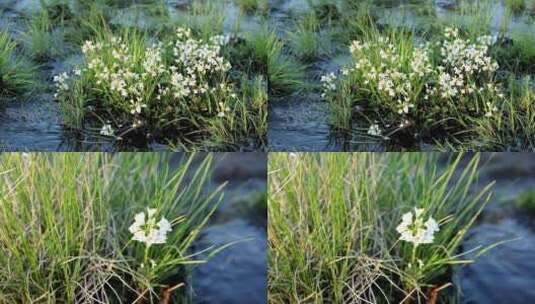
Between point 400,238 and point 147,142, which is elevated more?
point 147,142

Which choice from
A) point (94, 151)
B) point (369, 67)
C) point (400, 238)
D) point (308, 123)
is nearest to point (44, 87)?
point (94, 151)

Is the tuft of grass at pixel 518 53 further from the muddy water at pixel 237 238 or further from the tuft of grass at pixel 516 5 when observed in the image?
the muddy water at pixel 237 238

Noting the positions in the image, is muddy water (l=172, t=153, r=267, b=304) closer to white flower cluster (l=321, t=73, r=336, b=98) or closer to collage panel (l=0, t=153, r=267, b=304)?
collage panel (l=0, t=153, r=267, b=304)

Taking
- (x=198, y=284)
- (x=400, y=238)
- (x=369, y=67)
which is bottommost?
(x=198, y=284)

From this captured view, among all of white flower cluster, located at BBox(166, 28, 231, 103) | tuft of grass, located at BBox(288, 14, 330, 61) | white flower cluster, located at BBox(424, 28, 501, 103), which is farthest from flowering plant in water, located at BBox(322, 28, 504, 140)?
white flower cluster, located at BBox(166, 28, 231, 103)

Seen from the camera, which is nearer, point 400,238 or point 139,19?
point 400,238

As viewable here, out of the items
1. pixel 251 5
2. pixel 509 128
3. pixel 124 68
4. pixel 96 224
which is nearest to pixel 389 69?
pixel 509 128

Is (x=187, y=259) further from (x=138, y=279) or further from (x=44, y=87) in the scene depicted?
(x=44, y=87)
